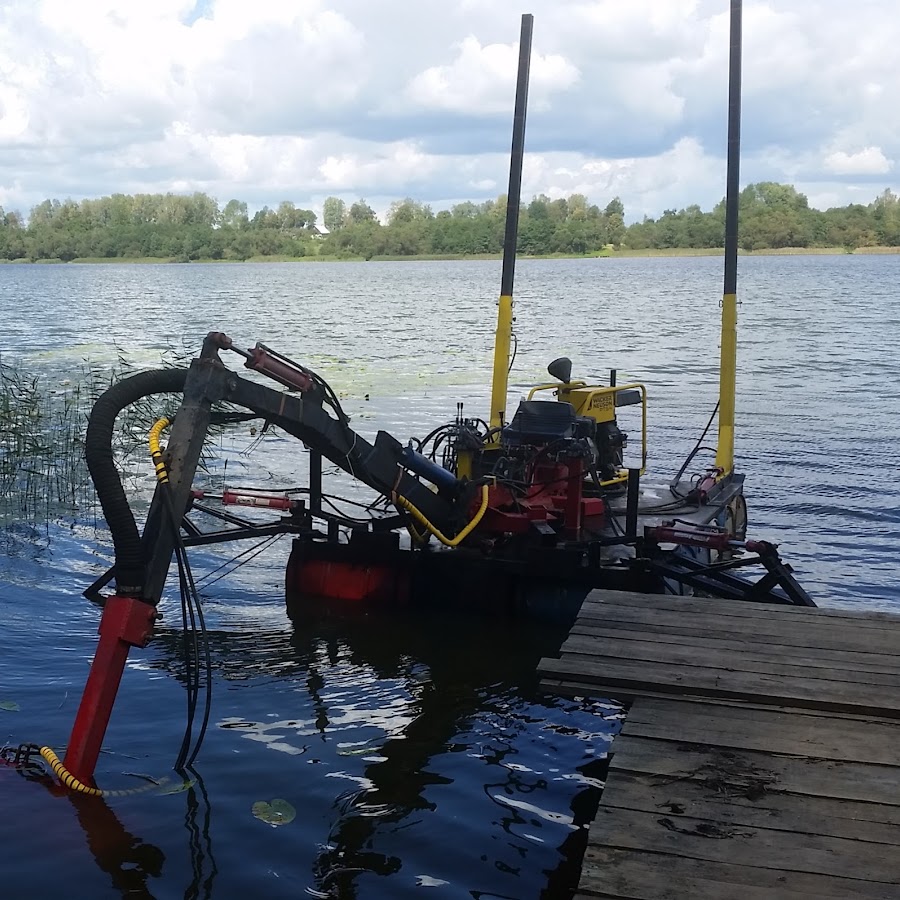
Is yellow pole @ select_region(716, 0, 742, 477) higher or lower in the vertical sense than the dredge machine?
higher

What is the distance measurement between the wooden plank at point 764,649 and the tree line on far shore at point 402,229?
132 metres

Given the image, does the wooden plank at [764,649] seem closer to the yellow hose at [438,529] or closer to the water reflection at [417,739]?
the water reflection at [417,739]

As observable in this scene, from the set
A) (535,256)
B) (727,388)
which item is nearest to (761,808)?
(727,388)

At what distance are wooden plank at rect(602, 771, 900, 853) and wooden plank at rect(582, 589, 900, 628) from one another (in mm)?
2655

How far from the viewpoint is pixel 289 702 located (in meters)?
9.45

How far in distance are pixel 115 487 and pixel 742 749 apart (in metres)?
3.77

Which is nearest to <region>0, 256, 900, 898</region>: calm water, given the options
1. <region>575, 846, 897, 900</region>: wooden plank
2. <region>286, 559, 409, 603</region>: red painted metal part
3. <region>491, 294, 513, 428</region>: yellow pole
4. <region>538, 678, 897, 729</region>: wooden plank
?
<region>286, 559, 409, 603</region>: red painted metal part

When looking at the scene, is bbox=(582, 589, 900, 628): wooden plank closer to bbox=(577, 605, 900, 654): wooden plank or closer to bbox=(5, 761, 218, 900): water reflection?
bbox=(577, 605, 900, 654): wooden plank

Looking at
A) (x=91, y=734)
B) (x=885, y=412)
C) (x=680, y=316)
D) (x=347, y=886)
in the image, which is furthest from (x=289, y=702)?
(x=680, y=316)

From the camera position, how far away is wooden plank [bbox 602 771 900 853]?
4965 mm

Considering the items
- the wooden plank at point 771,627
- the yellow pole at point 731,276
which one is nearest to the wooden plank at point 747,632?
the wooden plank at point 771,627

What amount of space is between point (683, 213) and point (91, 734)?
151086 millimetres

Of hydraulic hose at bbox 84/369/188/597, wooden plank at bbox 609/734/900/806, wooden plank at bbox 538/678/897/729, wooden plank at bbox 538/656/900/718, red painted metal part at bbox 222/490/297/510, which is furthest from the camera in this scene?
red painted metal part at bbox 222/490/297/510

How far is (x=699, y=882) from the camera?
4.59 metres
